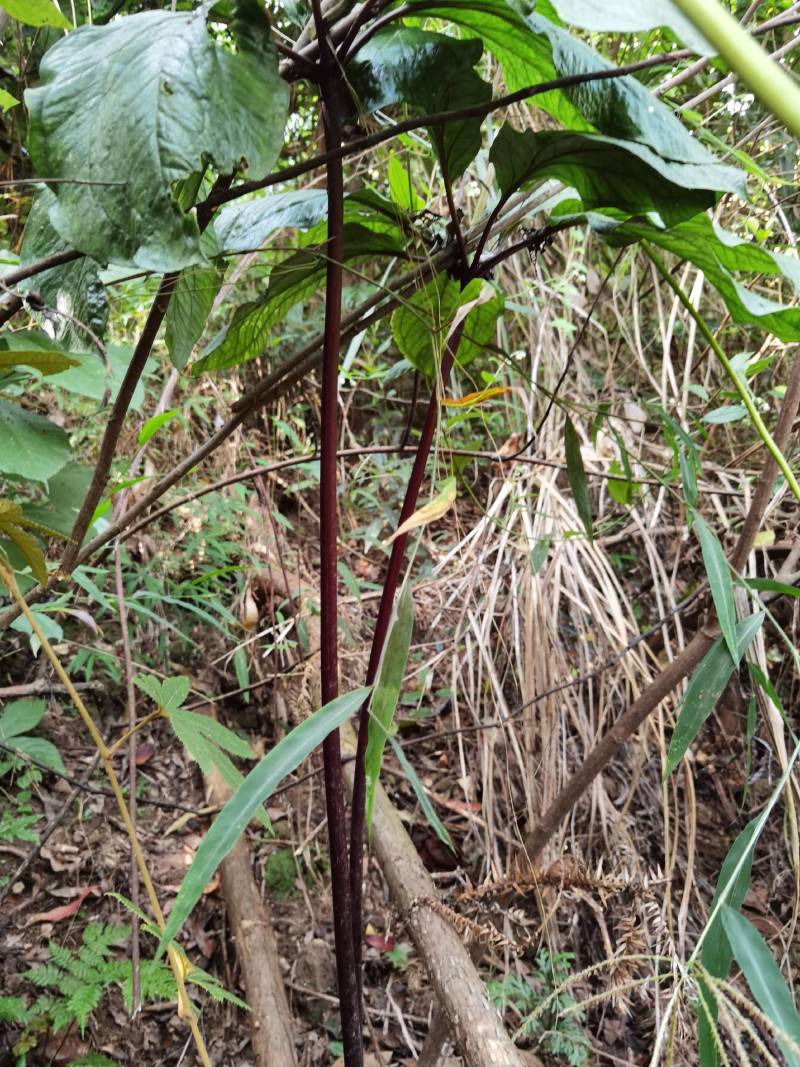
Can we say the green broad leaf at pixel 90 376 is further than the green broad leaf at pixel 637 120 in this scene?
Yes

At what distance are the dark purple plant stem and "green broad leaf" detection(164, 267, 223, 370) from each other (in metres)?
0.13

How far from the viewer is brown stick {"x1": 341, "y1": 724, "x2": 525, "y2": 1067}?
0.62 m

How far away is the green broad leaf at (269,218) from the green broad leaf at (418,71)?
14 cm

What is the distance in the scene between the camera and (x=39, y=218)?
479 mm

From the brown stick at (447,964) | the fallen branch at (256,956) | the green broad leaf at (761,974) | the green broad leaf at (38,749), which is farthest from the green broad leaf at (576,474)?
the green broad leaf at (38,749)

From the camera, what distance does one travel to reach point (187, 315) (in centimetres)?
61

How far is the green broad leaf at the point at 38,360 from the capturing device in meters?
0.45

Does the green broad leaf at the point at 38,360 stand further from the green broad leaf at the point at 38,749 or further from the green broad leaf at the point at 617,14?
the green broad leaf at the point at 38,749

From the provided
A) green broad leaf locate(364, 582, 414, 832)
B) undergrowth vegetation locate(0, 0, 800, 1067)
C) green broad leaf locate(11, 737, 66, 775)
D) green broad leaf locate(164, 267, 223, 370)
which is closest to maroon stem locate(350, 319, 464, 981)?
undergrowth vegetation locate(0, 0, 800, 1067)

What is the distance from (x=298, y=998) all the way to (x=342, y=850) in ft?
Result: 2.88

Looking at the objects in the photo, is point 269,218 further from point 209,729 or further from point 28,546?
point 209,729

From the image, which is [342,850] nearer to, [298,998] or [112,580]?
[298,998]

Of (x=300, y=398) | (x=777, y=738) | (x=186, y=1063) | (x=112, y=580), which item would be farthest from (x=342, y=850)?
(x=300, y=398)

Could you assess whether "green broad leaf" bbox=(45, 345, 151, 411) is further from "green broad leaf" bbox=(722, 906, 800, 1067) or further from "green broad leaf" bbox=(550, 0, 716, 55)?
"green broad leaf" bbox=(722, 906, 800, 1067)
